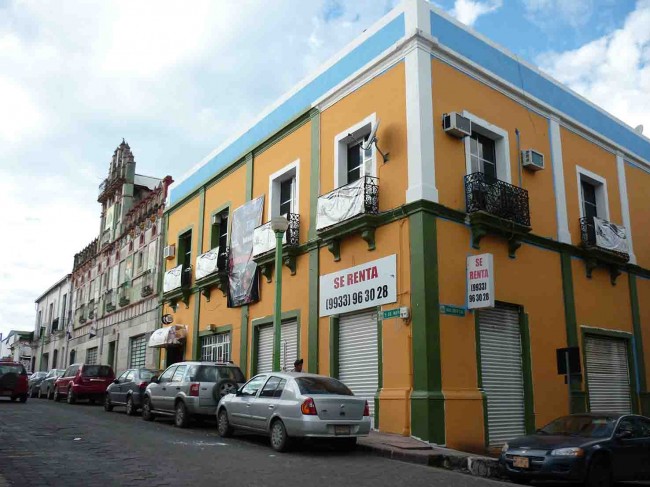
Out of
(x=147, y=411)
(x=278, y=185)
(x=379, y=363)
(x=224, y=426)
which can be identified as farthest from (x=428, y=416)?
(x=278, y=185)

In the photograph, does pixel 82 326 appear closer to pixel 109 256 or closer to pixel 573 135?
pixel 109 256

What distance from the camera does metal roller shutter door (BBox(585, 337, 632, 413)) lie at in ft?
60.3

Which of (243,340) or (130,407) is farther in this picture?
(243,340)

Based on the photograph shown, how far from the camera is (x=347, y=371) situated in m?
16.3

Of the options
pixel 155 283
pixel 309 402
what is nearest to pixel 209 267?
pixel 155 283

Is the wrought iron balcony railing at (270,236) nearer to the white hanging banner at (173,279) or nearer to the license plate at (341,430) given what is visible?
the white hanging banner at (173,279)

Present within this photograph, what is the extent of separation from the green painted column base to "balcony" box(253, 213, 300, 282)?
6.47 metres

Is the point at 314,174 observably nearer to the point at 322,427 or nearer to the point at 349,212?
the point at 349,212

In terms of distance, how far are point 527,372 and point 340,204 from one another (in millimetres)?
6358

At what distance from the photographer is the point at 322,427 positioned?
11523 mm

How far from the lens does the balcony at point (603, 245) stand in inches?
747

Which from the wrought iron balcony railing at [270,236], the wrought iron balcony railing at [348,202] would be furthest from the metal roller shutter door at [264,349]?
the wrought iron balcony railing at [348,202]

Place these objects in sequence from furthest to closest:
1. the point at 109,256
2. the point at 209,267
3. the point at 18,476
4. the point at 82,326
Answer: the point at 82,326 < the point at 109,256 < the point at 209,267 < the point at 18,476

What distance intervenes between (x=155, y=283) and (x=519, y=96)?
1760 cm
